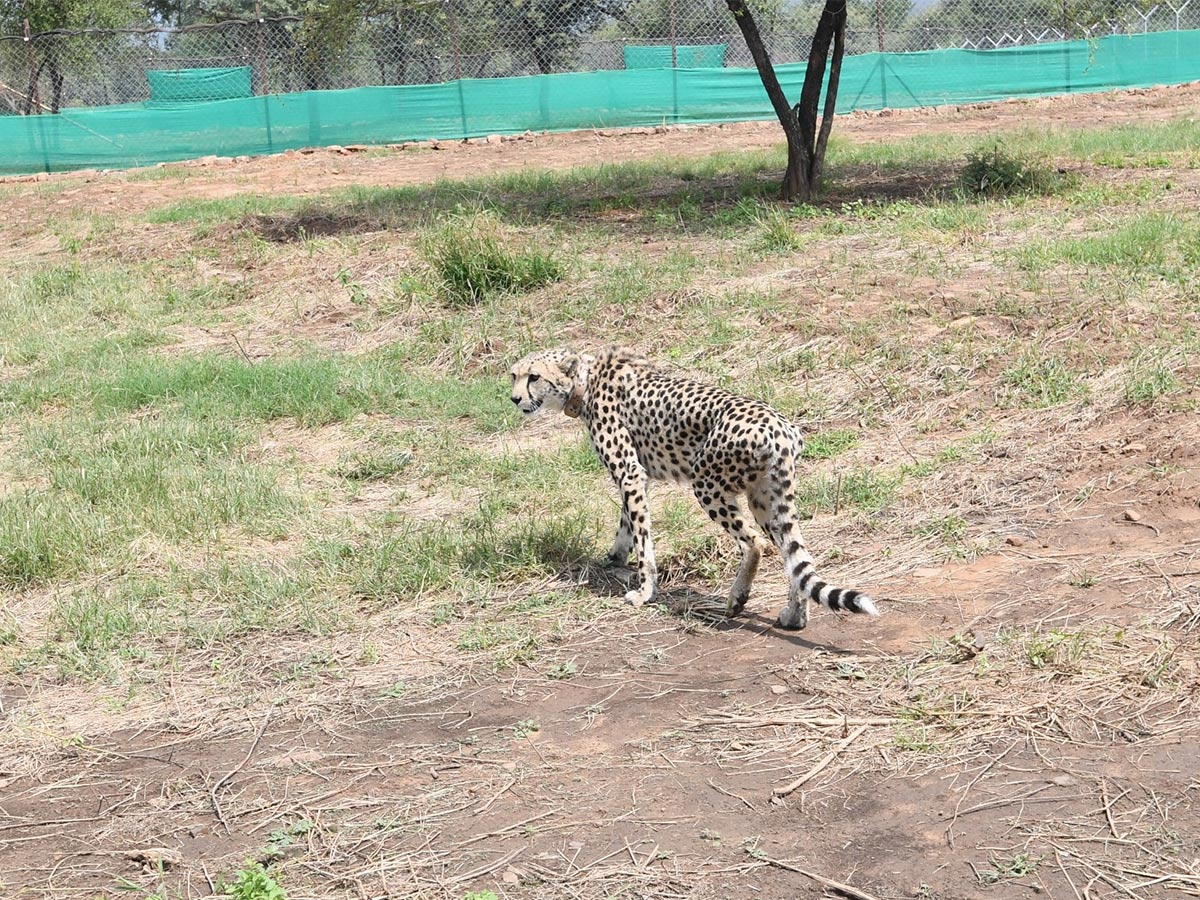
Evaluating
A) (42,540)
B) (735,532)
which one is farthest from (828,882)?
(42,540)

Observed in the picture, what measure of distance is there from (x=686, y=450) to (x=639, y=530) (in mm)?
420

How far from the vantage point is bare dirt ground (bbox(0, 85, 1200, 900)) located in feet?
12.4

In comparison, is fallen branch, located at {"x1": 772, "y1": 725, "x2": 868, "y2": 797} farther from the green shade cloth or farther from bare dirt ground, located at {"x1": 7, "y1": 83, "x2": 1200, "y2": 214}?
the green shade cloth

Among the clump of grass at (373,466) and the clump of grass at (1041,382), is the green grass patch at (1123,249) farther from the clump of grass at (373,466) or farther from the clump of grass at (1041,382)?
the clump of grass at (373,466)

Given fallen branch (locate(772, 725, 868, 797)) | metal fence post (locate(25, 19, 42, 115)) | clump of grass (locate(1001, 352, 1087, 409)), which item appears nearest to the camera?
fallen branch (locate(772, 725, 868, 797))

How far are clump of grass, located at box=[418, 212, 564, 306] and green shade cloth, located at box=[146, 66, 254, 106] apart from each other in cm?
1307

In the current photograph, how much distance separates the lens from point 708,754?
4.38m

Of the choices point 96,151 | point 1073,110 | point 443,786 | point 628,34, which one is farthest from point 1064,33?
point 443,786

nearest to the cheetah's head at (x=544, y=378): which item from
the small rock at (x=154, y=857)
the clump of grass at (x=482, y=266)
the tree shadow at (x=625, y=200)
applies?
the small rock at (x=154, y=857)

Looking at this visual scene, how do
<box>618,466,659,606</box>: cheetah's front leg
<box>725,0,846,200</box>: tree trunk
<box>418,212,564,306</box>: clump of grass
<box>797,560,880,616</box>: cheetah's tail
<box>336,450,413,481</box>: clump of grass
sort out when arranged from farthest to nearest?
<box>725,0,846,200</box>: tree trunk → <box>418,212,564,306</box>: clump of grass → <box>336,450,413,481</box>: clump of grass → <box>618,466,659,606</box>: cheetah's front leg → <box>797,560,880,616</box>: cheetah's tail

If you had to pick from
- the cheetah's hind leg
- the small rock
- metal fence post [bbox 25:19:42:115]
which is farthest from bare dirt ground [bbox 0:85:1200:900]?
metal fence post [bbox 25:19:42:115]

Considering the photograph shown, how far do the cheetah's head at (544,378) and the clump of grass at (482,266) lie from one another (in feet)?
13.5

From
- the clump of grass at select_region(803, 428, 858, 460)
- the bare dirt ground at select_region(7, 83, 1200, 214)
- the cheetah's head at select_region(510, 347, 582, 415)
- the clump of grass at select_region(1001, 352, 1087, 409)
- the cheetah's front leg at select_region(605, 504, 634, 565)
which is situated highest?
the bare dirt ground at select_region(7, 83, 1200, 214)

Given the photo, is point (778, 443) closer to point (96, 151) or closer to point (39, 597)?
point (39, 597)
